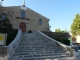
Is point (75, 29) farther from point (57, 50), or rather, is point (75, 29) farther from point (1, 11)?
point (57, 50)

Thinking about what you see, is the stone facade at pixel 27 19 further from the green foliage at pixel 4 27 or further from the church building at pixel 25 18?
the green foliage at pixel 4 27

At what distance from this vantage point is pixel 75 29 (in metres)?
39.0

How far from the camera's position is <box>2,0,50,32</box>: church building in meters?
26.8

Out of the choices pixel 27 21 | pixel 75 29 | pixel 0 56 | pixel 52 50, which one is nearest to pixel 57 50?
pixel 52 50

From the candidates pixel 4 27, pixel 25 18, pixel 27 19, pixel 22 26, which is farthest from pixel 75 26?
pixel 4 27

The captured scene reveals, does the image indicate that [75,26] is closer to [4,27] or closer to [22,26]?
[22,26]

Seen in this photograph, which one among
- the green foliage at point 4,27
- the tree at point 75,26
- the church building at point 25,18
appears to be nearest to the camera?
the green foliage at point 4,27

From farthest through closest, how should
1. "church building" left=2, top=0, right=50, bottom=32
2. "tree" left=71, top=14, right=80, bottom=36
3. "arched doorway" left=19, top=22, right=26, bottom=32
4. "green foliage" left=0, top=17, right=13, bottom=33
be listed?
"tree" left=71, top=14, right=80, bottom=36, "arched doorway" left=19, top=22, right=26, bottom=32, "church building" left=2, top=0, right=50, bottom=32, "green foliage" left=0, top=17, right=13, bottom=33

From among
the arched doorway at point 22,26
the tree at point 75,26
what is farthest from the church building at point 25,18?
the tree at point 75,26

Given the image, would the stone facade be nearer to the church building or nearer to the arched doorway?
the church building

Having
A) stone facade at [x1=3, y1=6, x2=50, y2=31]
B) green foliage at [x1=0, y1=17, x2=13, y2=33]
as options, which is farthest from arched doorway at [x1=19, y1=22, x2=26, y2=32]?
green foliage at [x1=0, y1=17, x2=13, y2=33]

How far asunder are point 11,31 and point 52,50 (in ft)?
29.9

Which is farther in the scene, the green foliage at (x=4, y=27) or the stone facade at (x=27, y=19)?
the stone facade at (x=27, y=19)

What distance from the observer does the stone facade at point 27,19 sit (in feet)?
88.1
